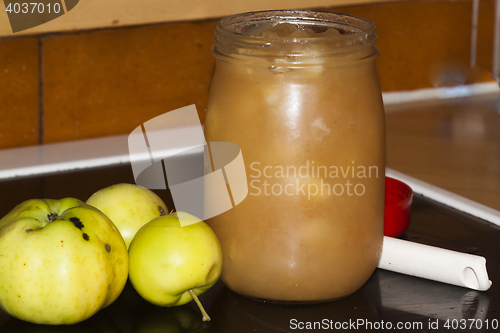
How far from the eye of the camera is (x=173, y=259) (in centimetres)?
56

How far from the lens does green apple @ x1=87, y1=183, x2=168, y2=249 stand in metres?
0.64

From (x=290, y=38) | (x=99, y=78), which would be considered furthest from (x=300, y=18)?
(x=99, y=78)

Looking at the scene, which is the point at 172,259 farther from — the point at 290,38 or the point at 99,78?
the point at 99,78

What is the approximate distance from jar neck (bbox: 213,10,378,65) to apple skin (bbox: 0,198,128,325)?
0.22 metres

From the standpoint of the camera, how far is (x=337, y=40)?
54 cm

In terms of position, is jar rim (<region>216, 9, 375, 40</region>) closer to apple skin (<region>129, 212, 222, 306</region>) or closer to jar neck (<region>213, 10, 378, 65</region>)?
jar neck (<region>213, 10, 378, 65</region>)

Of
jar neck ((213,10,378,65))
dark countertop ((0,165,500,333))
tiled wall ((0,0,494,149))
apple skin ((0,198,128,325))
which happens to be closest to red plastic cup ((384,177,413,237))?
dark countertop ((0,165,500,333))

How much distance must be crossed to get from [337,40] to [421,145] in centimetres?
75

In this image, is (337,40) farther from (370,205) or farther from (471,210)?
(471,210)

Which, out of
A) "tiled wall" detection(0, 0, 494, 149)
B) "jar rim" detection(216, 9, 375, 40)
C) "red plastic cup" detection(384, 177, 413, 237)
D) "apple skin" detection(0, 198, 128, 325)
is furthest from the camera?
"tiled wall" detection(0, 0, 494, 149)

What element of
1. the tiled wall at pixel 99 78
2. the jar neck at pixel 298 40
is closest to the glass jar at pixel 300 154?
the jar neck at pixel 298 40

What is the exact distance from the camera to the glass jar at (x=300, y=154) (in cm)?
55

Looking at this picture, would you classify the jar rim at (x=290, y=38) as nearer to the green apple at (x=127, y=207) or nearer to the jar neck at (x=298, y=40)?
the jar neck at (x=298, y=40)

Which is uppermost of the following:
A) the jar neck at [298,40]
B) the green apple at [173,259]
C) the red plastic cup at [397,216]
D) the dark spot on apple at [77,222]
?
the jar neck at [298,40]
